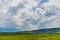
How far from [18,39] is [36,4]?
1.26 feet

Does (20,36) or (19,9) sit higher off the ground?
(19,9)

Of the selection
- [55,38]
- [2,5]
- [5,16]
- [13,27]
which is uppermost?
[2,5]

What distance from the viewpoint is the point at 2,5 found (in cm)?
118

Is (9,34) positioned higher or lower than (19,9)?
lower

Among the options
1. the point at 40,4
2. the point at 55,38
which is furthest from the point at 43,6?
the point at 55,38

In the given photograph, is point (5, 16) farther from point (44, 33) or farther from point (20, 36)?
point (44, 33)

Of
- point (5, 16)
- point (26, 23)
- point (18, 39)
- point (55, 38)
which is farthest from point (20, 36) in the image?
point (55, 38)

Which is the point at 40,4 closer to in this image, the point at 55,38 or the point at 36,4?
the point at 36,4

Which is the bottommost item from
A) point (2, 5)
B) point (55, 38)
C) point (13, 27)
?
point (55, 38)

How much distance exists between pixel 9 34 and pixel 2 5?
0.30m

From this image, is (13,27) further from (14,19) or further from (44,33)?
(44,33)

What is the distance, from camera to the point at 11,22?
1.18 meters

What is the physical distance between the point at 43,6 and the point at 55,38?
34 centimetres

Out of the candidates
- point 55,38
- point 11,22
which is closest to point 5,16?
point 11,22
